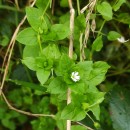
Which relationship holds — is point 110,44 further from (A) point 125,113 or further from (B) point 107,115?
(A) point 125,113

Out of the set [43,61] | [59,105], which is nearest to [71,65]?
[43,61]

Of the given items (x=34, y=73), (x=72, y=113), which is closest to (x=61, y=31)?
(x=72, y=113)

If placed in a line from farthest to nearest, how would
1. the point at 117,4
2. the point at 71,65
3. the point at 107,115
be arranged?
the point at 107,115
the point at 117,4
the point at 71,65

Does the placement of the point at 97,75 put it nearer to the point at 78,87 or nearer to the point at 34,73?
the point at 78,87

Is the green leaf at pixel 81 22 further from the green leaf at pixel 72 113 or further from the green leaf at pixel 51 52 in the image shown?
the green leaf at pixel 72 113

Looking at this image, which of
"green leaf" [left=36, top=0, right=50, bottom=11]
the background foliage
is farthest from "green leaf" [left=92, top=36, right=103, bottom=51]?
"green leaf" [left=36, top=0, right=50, bottom=11]
